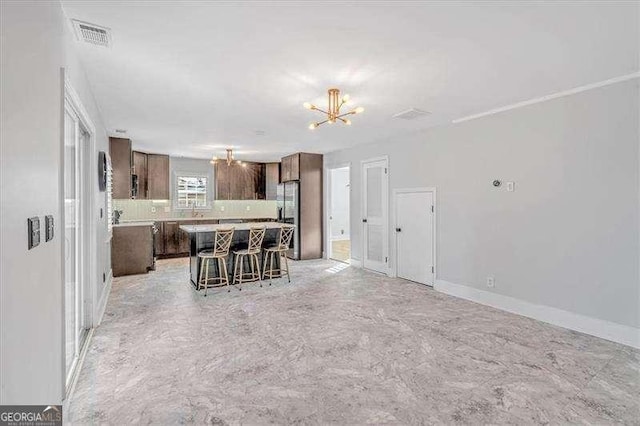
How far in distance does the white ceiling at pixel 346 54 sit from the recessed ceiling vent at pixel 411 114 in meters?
0.13

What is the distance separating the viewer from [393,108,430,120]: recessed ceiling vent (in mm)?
4117

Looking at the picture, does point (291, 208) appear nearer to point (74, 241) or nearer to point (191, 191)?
point (191, 191)

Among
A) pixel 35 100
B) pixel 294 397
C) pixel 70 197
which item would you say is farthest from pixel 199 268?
pixel 35 100

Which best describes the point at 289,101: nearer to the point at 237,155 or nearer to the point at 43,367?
the point at 43,367

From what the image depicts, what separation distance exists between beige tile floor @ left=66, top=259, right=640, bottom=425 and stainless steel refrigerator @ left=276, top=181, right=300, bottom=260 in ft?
10.4

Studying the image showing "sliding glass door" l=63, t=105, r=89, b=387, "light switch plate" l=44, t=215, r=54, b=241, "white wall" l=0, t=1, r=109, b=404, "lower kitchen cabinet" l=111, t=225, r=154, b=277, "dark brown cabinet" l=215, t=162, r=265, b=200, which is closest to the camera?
Answer: "white wall" l=0, t=1, r=109, b=404

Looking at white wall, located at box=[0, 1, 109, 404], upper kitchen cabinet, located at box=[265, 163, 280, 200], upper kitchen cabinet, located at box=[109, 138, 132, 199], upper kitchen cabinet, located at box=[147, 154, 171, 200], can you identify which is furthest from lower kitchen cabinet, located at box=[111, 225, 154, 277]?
white wall, located at box=[0, 1, 109, 404]

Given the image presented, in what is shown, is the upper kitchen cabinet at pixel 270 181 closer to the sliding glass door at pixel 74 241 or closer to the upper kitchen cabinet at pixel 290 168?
the upper kitchen cabinet at pixel 290 168

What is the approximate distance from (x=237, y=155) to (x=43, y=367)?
6.63m

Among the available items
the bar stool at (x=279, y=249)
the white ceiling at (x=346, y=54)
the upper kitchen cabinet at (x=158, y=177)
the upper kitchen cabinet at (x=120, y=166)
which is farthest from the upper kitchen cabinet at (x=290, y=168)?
the upper kitchen cabinet at (x=120, y=166)

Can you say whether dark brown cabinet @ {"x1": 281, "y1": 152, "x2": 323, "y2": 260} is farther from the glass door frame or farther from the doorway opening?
the glass door frame

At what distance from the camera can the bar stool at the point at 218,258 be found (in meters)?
4.76

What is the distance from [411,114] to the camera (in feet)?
14.0

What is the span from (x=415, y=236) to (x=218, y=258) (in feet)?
10.7
